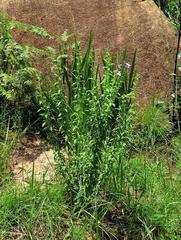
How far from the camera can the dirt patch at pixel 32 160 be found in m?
3.57

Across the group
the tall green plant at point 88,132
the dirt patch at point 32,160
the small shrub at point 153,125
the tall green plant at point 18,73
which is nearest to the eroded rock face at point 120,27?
the small shrub at point 153,125

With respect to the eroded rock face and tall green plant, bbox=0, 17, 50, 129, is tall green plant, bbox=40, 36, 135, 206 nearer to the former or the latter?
tall green plant, bbox=0, 17, 50, 129

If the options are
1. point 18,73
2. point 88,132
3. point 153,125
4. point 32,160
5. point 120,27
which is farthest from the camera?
point 120,27

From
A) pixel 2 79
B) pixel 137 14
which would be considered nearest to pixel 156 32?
pixel 137 14

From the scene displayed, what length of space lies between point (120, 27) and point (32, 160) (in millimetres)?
1366

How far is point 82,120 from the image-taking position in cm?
327

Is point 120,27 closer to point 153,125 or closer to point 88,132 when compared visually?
point 153,125

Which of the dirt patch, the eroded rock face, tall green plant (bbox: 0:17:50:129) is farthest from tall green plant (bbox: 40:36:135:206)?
the eroded rock face

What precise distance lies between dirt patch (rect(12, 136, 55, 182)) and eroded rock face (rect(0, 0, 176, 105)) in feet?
2.76

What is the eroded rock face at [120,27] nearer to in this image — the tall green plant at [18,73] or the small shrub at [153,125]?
the small shrub at [153,125]

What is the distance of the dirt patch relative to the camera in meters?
3.57

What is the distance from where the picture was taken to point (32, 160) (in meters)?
3.80

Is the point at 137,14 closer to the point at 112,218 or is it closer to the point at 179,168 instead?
the point at 179,168

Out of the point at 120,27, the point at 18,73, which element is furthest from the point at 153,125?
the point at 18,73
